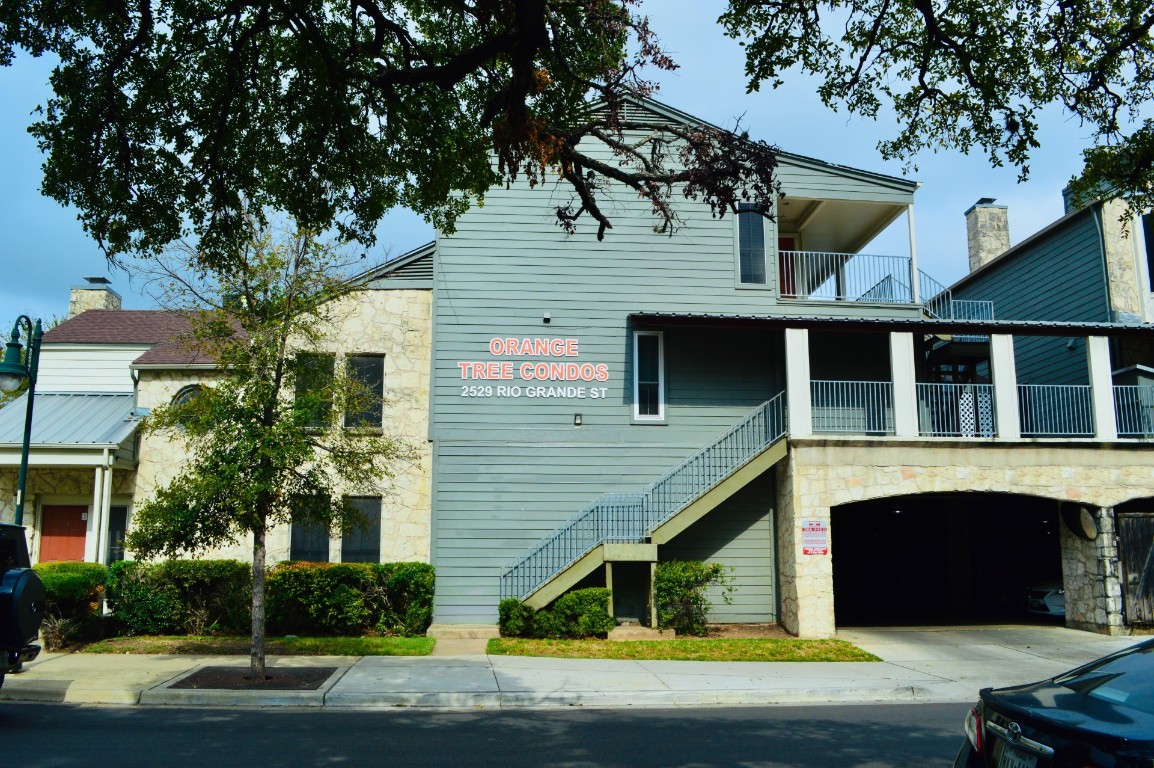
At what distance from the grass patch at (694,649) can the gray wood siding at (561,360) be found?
2.29m

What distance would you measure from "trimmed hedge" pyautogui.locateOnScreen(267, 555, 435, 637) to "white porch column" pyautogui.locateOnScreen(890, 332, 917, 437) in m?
9.32

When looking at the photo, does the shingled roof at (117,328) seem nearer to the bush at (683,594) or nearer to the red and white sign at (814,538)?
the bush at (683,594)

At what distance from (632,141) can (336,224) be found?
31.8 ft

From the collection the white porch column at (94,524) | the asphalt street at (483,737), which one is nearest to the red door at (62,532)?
the white porch column at (94,524)

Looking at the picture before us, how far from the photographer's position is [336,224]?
437 inches

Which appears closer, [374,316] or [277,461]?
[277,461]

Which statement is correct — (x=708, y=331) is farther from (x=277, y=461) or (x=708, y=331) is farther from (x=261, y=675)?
(x=261, y=675)

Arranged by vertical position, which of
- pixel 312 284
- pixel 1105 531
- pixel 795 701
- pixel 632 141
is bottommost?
pixel 795 701

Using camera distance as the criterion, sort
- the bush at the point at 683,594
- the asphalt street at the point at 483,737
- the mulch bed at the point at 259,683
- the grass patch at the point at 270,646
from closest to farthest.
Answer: the asphalt street at the point at 483,737
the mulch bed at the point at 259,683
the grass patch at the point at 270,646
the bush at the point at 683,594

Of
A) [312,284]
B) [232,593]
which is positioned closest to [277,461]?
[312,284]

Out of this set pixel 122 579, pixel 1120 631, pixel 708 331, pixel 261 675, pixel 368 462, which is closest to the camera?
pixel 261 675

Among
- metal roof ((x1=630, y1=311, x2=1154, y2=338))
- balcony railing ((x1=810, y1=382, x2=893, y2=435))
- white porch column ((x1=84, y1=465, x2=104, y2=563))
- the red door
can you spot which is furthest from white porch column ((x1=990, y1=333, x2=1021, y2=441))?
the red door

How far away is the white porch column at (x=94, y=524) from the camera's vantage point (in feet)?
57.1

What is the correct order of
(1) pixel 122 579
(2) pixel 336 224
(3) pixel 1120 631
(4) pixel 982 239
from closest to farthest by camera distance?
(2) pixel 336 224, (1) pixel 122 579, (3) pixel 1120 631, (4) pixel 982 239
